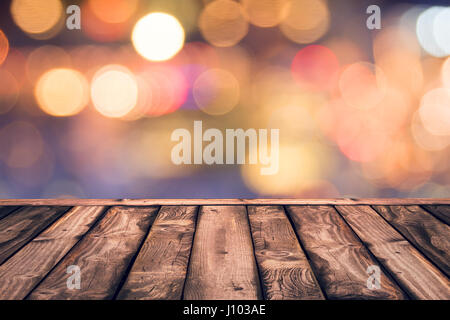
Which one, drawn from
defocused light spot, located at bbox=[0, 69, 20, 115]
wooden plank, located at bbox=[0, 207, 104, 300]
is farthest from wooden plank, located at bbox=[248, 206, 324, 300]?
defocused light spot, located at bbox=[0, 69, 20, 115]

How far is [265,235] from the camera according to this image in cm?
110

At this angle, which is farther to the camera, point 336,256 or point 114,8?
point 114,8

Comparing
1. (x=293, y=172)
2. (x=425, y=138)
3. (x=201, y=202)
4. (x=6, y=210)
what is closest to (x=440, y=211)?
(x=425, y=138)

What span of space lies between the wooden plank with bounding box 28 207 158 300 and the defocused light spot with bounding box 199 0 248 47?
760mm

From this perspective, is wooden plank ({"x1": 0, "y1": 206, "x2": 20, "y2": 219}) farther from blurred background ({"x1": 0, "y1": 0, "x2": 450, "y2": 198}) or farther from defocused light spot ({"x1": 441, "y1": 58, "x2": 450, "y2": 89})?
defocused light spot ({"x1": 441, "y1": 58, "x2": 450, "y2": 89})

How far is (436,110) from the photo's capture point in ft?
5.10

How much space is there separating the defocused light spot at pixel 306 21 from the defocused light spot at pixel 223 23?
18 cm

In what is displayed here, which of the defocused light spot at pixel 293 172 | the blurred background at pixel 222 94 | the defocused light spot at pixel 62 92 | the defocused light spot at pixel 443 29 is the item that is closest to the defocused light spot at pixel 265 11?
the blurred background at pixel 222 94

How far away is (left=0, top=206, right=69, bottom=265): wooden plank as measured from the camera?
3.40ft

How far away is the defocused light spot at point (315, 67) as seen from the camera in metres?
1.51

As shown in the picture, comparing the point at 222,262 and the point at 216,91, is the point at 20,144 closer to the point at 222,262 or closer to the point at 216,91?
the point at 216,91

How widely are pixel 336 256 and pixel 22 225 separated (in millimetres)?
1011
